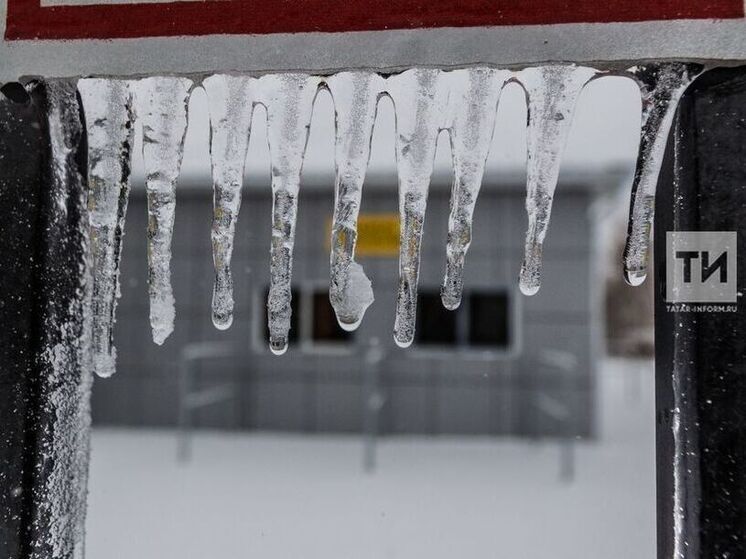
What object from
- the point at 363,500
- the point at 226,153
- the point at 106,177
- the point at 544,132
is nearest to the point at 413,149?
the point at 544,132

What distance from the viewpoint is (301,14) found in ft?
4.41

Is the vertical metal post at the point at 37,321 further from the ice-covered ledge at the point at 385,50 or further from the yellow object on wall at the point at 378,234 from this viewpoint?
the yellow object on wall at the point at 378,234

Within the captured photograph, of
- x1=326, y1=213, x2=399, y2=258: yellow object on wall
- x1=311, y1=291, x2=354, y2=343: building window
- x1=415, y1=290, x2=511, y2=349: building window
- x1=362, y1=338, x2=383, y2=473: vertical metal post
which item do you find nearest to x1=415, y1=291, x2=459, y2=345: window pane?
x1=415, y1=290, x2=511, y2=349: building window

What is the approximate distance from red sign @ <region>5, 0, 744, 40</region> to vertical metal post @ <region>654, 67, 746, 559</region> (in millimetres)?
191

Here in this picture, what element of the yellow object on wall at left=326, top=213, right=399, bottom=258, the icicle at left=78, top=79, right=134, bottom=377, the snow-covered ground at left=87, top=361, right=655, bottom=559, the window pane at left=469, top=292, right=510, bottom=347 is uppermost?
the yellow object on wall at left=326, top=213, right=399, bottom=258

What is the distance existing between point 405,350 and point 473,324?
29.8 inches

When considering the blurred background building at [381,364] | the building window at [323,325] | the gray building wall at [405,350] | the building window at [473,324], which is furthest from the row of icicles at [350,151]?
the building window at [323,325]

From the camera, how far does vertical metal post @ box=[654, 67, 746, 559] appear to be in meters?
1.25

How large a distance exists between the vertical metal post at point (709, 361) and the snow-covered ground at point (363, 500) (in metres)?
2.38

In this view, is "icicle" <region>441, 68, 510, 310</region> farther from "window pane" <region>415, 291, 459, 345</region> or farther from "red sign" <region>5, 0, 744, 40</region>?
"window pane" <region>415, 291, 459, 345</region>

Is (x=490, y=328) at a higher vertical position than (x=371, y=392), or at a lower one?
higher

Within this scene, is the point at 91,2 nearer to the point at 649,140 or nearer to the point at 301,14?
the point at 301,14

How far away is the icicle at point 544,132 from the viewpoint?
133cm

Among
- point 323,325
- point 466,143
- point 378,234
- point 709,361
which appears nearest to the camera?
point 709,361
